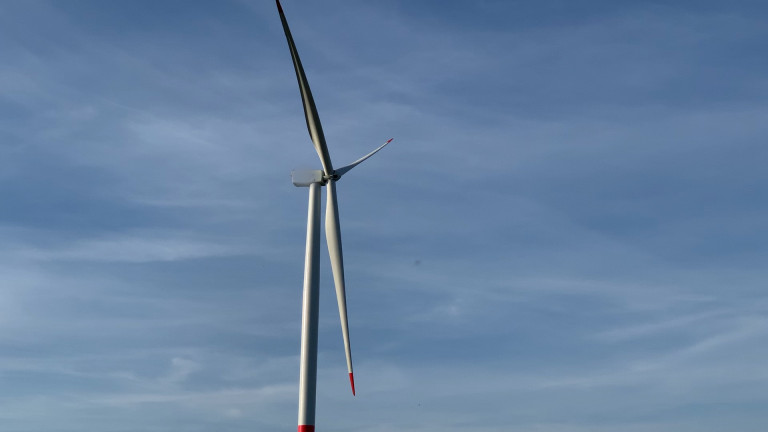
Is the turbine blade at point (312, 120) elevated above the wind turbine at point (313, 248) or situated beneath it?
elevated above

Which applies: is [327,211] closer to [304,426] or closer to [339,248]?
[339,248]

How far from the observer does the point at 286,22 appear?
66.7 m

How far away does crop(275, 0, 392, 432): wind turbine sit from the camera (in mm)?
63594

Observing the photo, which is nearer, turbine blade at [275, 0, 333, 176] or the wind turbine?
the wind turbine

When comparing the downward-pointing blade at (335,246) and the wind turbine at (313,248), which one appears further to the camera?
the downward-pointing blade at (335,246)

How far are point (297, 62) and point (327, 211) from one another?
13.4m

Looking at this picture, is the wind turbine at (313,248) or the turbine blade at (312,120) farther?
the turbine blade at (312,120)

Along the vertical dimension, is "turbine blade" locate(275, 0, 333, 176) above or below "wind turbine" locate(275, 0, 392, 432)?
above

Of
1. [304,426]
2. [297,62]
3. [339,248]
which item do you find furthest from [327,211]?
[304,426]

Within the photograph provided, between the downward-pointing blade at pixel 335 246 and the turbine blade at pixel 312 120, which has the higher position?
the turbine blade at pixel 312 120

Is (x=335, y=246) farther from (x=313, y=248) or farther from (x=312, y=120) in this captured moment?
(x=312, y=120)

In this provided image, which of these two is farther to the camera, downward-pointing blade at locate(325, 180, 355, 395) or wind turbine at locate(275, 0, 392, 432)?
downward-pointing blade at locate(325, 180, 355, 395)

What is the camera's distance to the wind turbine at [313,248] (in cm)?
6359

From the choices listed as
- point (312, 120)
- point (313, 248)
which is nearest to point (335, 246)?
point (313, 248)
